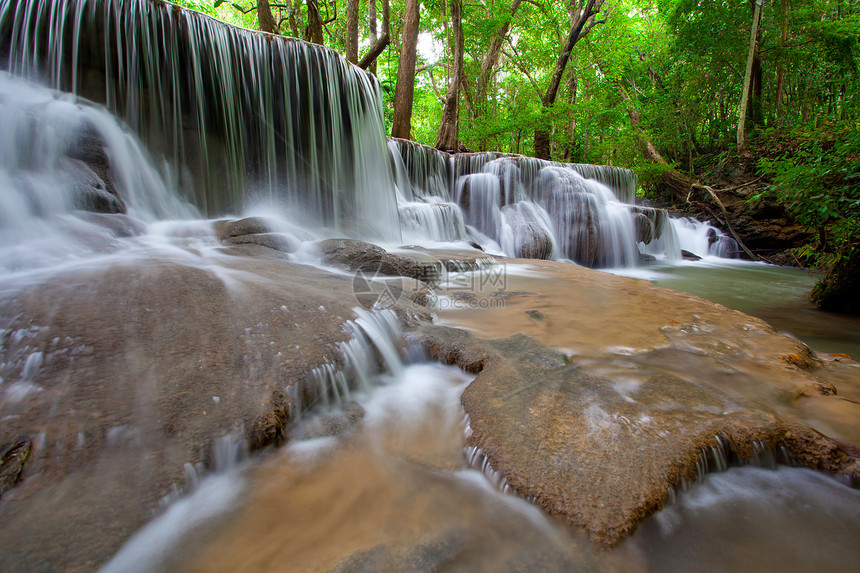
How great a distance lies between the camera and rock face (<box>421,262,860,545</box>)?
1.38 meters

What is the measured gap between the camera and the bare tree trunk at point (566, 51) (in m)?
12.3

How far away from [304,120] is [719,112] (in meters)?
16.3

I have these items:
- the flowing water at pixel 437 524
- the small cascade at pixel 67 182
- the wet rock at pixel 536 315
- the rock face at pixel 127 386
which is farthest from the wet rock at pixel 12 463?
the wet rock at pixel 536 315

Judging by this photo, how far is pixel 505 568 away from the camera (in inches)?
46.0

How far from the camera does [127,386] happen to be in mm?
1647

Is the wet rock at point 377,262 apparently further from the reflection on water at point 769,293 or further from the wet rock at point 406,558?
the reflection on water at point 769,293

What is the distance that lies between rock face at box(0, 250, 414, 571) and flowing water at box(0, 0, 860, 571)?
0.11 ft

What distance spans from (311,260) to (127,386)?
2.84m

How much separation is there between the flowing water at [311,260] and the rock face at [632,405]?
0.22 feet

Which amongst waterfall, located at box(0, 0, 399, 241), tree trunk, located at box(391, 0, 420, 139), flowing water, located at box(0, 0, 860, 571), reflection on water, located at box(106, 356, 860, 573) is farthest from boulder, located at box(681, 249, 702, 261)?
reflection on water, located at box(106, 356, 860, 573)

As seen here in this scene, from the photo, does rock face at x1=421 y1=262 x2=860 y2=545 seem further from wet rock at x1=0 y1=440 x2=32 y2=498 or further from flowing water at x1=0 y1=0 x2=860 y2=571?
wet rock at x1=0 y1=440 x2=32 y2=498

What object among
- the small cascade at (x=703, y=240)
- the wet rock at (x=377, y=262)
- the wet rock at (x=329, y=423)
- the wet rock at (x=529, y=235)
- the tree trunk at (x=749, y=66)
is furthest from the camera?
the small cascade at (x=703, y=240)

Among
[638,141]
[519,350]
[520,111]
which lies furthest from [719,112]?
[519,350]

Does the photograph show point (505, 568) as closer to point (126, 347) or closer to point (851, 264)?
point (126, 347)
